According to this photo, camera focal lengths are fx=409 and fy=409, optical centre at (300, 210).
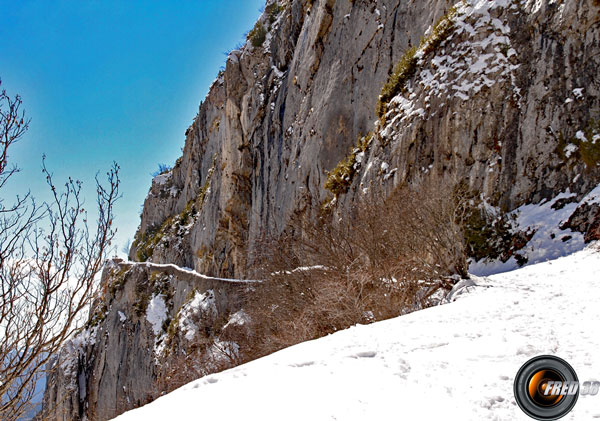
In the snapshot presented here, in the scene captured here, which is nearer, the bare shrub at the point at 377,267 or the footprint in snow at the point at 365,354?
the footprint in snow at the point at 365,354

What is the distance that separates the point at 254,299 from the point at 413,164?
26.0ft

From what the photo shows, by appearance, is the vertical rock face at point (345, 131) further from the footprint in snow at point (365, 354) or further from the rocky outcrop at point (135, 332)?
the footprint in snow at point (365, 354)

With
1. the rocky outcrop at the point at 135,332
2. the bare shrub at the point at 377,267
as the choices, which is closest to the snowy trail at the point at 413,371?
the bare shrub at the point at 377,267

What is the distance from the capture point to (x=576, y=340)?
3.83m

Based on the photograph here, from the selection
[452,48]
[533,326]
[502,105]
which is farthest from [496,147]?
[533,326]

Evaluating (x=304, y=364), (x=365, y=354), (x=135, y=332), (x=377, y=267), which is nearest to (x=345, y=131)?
(x=377, y=267)

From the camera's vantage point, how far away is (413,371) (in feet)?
11.5

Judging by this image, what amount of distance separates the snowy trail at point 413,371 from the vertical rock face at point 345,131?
1.91m

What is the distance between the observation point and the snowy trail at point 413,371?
109 inches

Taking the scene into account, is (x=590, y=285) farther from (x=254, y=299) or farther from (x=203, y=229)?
(x=203, y=229)

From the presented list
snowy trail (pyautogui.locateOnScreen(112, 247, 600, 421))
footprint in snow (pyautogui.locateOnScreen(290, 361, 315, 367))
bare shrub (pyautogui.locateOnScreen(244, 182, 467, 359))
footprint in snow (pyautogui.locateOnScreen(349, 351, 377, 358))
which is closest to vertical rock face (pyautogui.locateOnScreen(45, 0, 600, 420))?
snowy trail (pyautogui.locateOnScreen(112, 247, 600, 421))

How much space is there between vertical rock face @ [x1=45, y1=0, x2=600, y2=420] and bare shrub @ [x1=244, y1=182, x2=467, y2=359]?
260 centimetres

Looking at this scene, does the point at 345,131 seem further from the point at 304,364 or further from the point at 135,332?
the point at 135,332

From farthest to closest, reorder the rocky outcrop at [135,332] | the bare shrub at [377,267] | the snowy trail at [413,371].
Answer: the rocky outcrop at [135,332]
the bare shrub at [377,267]
the snowy trail at [413,371]
